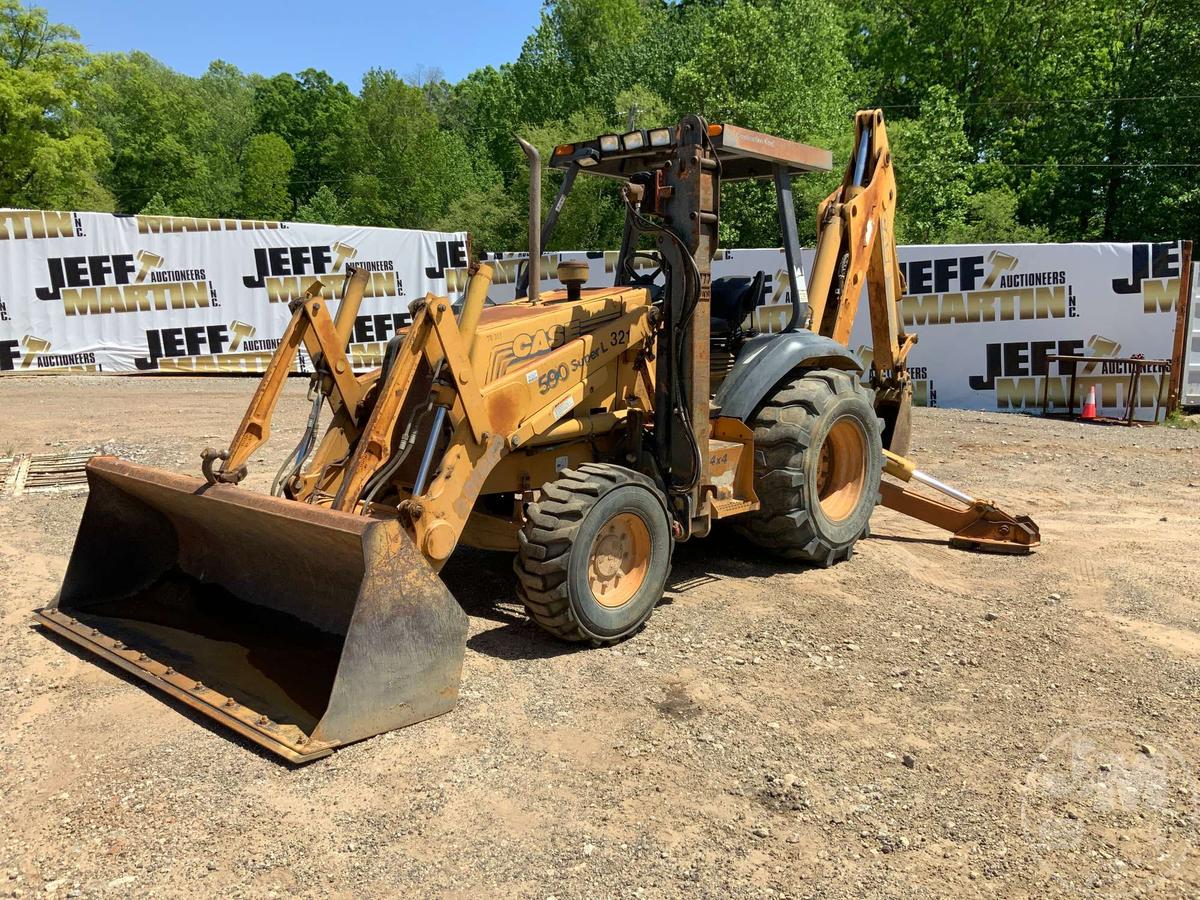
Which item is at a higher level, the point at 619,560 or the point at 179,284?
the point at 179,284

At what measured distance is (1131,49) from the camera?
30719 mm

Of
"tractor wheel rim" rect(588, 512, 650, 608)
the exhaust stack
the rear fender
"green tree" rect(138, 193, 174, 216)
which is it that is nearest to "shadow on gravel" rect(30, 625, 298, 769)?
"tractor wheel rim" rect(588, 512, 650, 608)

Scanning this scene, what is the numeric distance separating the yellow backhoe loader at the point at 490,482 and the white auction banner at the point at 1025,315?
780cm

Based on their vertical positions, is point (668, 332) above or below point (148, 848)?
above

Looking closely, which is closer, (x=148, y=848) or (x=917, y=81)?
(x=148, y=848)

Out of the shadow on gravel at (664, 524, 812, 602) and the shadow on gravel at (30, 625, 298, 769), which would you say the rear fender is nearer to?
the shadow on gravel at (664, 524, 812, 602)

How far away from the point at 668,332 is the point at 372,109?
4582 centimetres

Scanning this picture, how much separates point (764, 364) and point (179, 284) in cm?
1407

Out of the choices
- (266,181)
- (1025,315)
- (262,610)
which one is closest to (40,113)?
(266,181)

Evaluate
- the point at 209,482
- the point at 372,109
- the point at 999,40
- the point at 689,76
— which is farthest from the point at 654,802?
the point at 372,109

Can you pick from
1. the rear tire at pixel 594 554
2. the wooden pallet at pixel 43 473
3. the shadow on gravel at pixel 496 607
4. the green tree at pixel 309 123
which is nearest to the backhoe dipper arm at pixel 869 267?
the rear tire at pixel 594 554

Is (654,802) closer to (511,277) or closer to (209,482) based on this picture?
(209,482)

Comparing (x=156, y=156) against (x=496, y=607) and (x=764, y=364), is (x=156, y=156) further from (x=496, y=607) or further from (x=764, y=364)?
(x=496, y=607)

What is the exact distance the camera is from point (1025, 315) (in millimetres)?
14352
